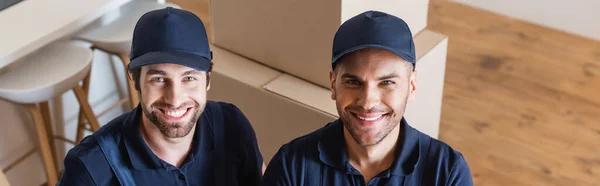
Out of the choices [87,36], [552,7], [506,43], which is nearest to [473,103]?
[506,43]

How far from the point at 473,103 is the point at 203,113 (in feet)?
6.75

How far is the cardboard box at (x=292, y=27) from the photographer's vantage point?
2839 millimetres

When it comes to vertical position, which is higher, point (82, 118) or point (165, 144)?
point (165, 144)

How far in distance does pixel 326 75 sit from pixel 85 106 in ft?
3.33

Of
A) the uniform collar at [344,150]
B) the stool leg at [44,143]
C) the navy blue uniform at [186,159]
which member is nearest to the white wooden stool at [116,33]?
the stool leg at [44,143]

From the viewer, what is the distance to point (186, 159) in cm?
224

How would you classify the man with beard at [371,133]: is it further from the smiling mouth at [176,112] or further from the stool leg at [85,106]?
the stool leg at [85,106]

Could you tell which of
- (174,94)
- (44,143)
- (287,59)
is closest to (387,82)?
(174,94)

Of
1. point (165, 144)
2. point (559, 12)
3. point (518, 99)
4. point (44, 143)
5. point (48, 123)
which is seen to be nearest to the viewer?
point (165, 144)

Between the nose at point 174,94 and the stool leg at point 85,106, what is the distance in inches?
49.6

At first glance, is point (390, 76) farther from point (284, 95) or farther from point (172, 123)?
point (284, 95)

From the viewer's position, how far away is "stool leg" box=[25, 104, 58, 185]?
3.18 meters

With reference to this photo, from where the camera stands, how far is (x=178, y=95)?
2.07m

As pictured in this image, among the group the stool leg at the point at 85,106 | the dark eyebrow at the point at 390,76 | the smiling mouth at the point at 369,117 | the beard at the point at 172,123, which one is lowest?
the stool leg at the point at 85,106
